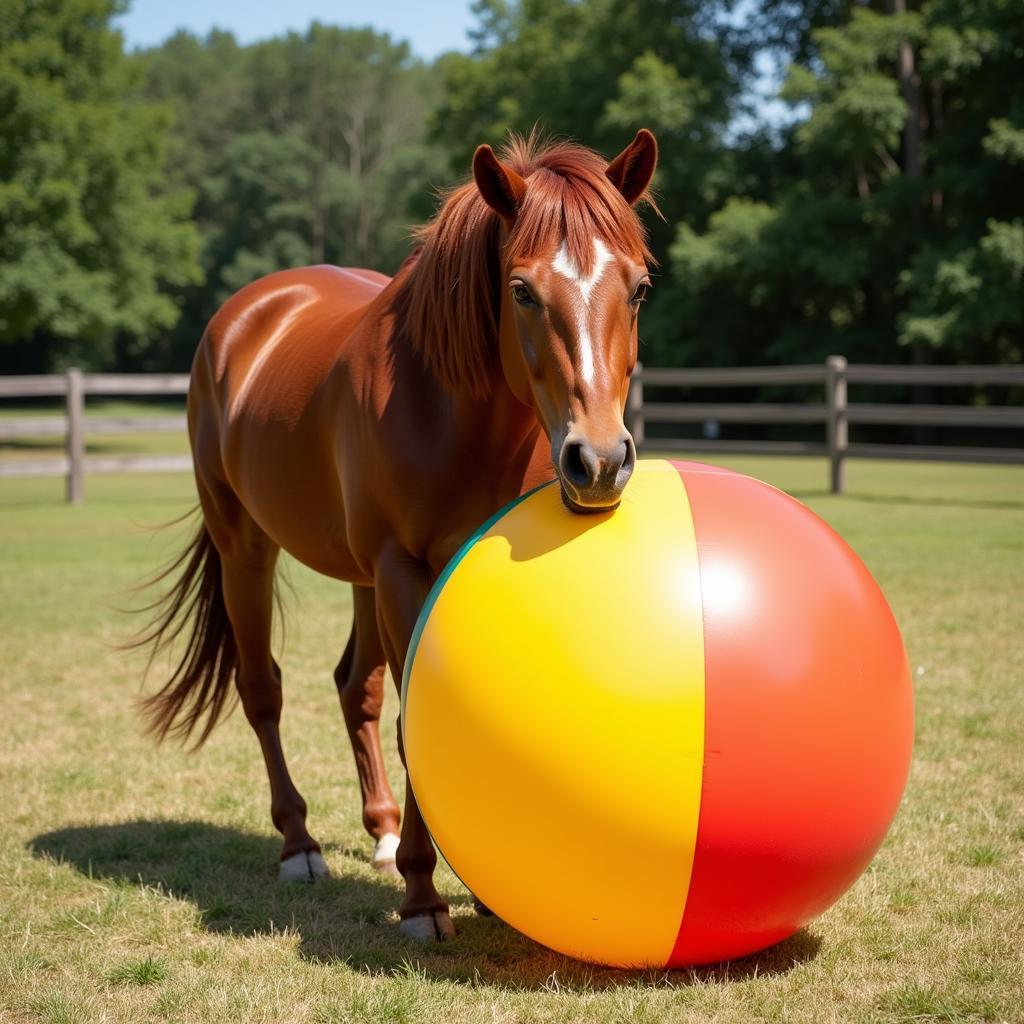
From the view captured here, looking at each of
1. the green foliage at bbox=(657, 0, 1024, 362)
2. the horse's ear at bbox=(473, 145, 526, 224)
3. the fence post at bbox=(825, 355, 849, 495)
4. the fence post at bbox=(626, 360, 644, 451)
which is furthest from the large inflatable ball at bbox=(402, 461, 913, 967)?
the green foliage at bbox=(657, 0, 1024, 362)

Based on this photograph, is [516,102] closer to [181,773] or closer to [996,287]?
[996,287]

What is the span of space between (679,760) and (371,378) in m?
1.71

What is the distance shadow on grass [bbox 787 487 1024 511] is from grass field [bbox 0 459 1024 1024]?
743 centimetres

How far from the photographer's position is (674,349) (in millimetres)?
34688

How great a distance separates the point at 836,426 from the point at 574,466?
1507cm

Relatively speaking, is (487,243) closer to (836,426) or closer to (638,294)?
(638,294)

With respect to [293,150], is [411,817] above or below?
below

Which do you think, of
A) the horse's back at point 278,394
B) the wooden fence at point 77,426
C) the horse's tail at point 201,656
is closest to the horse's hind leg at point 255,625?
the horse's tail at point 201,656

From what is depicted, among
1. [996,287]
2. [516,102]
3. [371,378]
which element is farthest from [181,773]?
[516,102]

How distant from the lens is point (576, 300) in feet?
9.95

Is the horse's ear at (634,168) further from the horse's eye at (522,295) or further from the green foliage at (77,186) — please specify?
the green foliage at (77,186)

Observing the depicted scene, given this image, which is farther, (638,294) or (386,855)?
(386,855)

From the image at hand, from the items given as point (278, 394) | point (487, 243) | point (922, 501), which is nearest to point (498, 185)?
point (487, 243)

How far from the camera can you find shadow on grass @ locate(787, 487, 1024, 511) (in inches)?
602
